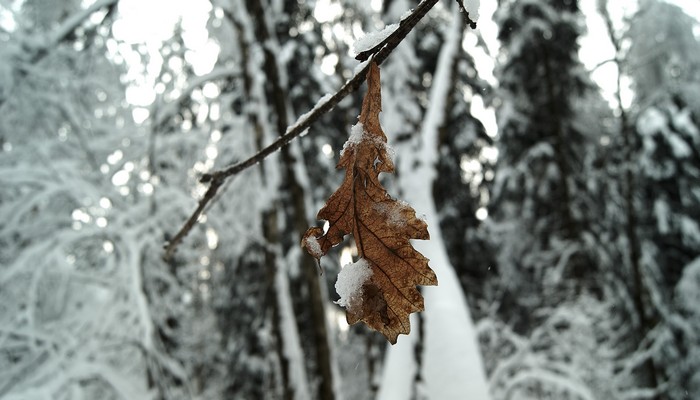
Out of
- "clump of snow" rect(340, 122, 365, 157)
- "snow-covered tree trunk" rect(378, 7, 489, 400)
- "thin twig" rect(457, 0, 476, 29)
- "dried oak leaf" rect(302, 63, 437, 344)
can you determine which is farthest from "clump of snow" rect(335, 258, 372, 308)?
"snow-covered tree trunk" rect(378, 7, 489, 400)

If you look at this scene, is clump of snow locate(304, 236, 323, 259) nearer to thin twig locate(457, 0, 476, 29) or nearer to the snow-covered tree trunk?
thin twig locate(457, 0, 476, 29)

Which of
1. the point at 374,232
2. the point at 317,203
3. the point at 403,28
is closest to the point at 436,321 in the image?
the point at 374,232

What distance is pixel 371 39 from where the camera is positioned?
500 mm

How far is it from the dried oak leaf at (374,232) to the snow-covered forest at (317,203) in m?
0.06

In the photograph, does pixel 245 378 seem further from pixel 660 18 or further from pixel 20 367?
pixel 660 18

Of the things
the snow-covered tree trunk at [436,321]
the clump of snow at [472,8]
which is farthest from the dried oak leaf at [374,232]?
the snow-covered tree trunk at [436,321]

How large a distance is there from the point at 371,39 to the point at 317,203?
7.43 meters

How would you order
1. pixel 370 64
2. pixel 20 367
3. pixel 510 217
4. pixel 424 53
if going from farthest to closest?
pixel 510 217 < pixel 424 53 < pixel 20 367 < pixel 370 64

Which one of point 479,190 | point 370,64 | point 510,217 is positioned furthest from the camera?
point 510,217

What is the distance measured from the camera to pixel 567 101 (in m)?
12.2

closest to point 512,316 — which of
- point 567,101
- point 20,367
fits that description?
point 567,101

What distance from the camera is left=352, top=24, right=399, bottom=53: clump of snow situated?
469 mm

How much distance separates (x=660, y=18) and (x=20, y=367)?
15.5m

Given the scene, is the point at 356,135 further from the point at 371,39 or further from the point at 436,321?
the point at 436,321
